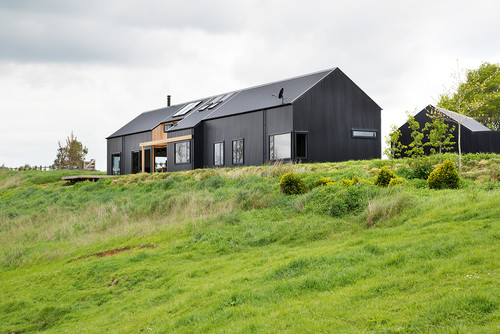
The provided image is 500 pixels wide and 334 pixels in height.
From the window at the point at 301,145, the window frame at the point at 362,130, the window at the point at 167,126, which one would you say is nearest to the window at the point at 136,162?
the window at the point at 167,126

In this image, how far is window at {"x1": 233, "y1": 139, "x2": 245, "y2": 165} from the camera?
2661cm

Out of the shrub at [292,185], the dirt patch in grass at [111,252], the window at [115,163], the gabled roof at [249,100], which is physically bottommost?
the dirt patch in grass at [111,252]

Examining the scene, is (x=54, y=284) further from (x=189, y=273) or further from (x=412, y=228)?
(x=412, y=228)

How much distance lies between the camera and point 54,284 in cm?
1039

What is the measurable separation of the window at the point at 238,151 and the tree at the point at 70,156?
36.8 m

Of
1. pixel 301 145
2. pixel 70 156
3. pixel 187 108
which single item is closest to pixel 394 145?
pixel 301 145

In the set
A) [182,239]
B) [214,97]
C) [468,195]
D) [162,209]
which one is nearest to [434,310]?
[468,195]

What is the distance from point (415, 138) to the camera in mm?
30359

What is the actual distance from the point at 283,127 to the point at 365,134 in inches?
218

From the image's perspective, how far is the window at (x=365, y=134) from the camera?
84.8ft

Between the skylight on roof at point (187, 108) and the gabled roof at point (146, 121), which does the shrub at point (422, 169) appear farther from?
the gabled roof at point (146, 121)

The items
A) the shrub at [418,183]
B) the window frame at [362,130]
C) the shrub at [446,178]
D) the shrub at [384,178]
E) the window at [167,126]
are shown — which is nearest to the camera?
the shrub at [446,178]

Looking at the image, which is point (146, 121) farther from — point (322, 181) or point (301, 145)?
point (322, 181)

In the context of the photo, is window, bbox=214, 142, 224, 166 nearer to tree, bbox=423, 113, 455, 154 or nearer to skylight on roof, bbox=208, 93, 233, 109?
skylight on roof, bbox=208, 93, 233, 109
